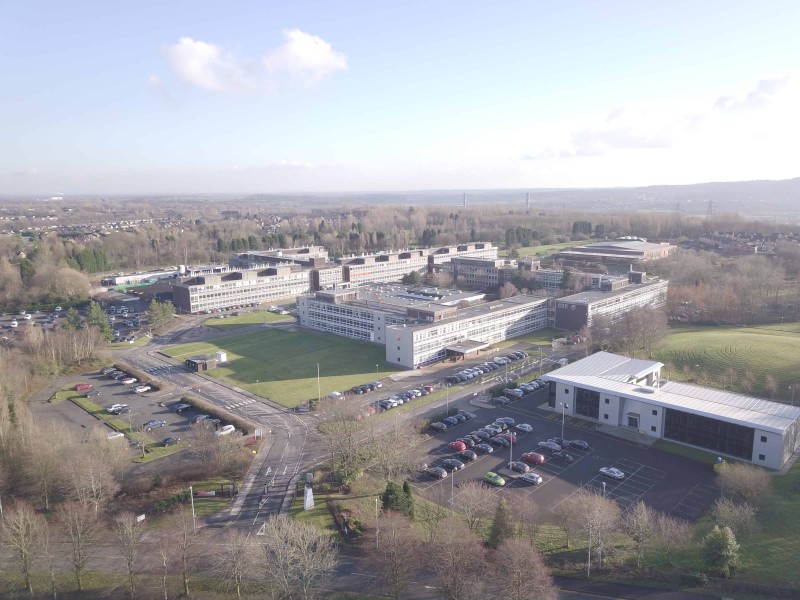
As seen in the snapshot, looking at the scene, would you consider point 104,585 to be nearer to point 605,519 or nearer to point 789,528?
point 605,519

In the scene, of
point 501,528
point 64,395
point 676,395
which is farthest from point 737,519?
point 64,395

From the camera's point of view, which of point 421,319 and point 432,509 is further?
point 421,319

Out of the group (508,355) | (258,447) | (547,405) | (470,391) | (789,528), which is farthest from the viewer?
(508,355)

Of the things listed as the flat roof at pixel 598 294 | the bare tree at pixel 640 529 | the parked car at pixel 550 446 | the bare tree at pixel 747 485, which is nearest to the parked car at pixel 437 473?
the parked car at pixel 550 446

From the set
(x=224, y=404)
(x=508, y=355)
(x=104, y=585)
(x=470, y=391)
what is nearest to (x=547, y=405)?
(x=470, y=391)

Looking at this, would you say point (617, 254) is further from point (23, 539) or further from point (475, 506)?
point (23, 539)

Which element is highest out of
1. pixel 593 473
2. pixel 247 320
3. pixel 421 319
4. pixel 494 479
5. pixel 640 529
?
pixel 421 319
